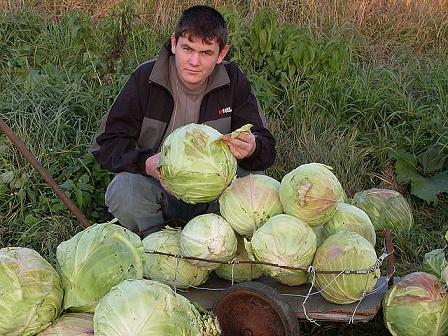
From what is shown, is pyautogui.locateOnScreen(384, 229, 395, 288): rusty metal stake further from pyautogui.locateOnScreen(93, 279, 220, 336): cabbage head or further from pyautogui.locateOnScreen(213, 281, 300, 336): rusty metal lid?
pyautogui.locateOnScreen(93, 279, 220, 336): cabbage head

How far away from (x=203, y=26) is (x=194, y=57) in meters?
0.18

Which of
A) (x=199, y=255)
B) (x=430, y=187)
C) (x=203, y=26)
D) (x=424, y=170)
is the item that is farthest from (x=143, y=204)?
(x=424, y=170)

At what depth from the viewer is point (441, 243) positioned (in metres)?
4.75

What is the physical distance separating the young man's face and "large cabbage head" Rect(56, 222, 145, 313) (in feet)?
4.68

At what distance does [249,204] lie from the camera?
311 cm

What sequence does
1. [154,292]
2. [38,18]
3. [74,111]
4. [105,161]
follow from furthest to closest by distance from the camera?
[38,18]
[74,111]
[105,161]
[154,292]

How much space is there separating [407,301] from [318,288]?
1.38 feet

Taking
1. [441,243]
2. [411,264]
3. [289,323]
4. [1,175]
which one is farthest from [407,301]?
[1,175]

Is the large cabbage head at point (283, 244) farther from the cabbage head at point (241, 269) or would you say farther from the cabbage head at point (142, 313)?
the cabbage head at point (142, 313)

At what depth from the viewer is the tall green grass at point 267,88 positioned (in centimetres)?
490

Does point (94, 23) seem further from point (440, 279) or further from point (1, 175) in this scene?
point (440, 279)

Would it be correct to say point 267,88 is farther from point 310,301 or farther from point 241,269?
point 310,301

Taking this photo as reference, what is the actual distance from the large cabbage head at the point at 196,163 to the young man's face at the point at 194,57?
31.2 inches

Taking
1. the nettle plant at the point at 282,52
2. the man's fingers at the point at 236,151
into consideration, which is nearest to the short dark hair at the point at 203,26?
the man's fingers at the point at 236,151
